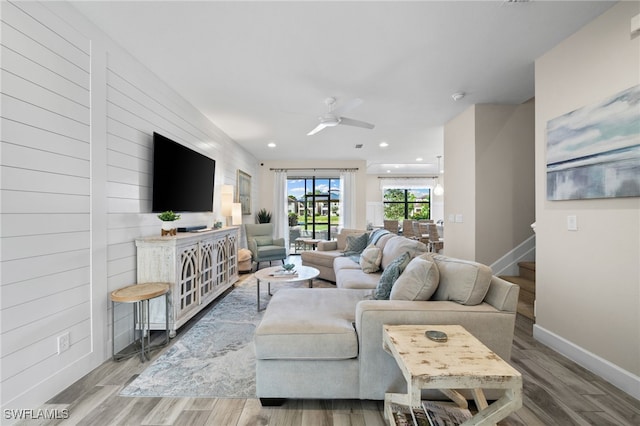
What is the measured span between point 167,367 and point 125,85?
7.95 ft

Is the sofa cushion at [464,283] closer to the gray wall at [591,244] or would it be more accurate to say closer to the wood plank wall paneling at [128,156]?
the gray wall at [591,244]

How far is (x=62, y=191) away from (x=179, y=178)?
1324 millimetres

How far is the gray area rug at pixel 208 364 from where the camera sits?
1.85 m

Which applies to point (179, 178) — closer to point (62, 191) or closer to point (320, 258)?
point (62, 191)

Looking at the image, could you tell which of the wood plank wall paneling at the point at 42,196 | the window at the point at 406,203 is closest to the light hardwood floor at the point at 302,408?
the wood plank wall paneling at the point at 42,196

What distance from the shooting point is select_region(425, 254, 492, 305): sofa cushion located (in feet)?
5.56

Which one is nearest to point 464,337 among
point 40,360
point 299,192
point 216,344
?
point 216,344

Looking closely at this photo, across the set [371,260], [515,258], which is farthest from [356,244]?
[515,258]

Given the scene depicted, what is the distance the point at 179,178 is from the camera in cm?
316

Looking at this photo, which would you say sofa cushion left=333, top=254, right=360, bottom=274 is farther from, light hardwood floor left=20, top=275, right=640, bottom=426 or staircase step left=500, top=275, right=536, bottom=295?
light hardwood floor left=20, top=275, right=640, bottom=426

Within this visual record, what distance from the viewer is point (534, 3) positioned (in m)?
1.88

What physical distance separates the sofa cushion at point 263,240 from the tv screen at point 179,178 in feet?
6.52

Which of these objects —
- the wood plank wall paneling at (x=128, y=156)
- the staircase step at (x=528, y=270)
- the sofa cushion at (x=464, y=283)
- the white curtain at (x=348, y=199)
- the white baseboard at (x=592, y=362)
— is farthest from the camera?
the white curtain at (x=348, y=199)

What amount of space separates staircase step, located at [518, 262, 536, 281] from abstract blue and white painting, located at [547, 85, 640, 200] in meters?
1.51
